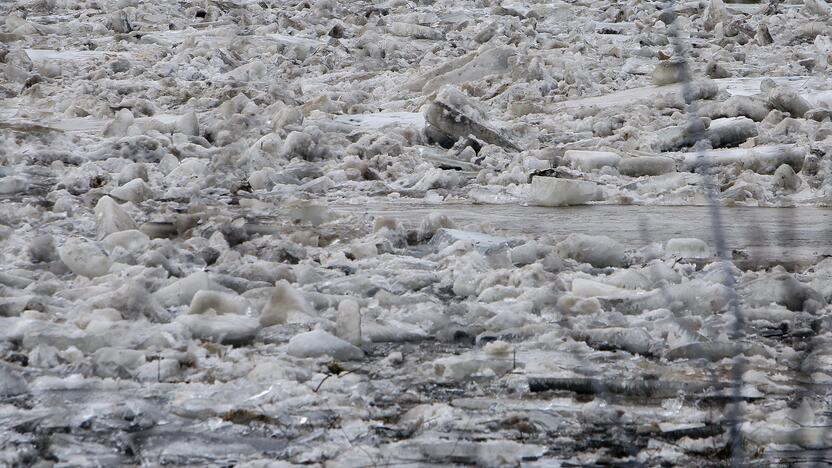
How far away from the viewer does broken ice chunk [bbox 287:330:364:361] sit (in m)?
2.33

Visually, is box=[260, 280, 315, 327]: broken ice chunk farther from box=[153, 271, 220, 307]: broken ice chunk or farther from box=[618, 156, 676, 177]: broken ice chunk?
→ box=[618, 156, 676, 177]: broken ice chunk

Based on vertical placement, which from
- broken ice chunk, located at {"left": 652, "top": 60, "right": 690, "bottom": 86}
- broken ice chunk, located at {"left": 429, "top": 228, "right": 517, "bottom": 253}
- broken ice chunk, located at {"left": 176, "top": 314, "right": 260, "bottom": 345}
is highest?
broken ice chunk, located at {"left": 176, "top": 314, "right": 260, "bottom": 345}

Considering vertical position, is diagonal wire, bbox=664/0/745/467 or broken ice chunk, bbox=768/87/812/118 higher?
diagonal wire, bbox=664/0/745/467

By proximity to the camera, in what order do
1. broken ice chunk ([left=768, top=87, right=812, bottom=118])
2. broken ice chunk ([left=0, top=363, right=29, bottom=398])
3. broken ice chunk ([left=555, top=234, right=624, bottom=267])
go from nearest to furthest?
broken ice chunk ([left=0, top=363, right=29, bottom=398]) → broken ice chunk ([left=555, top=234, right=624, bottom=267]) → broken ice chunk ([left=768, top=87, right=812, bottom=118])

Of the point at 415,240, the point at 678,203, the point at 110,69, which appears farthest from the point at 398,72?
the point at 415,240

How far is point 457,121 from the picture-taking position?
4988 mm

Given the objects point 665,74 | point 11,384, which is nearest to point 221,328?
point 11,384

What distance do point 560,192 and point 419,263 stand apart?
112 centimetres

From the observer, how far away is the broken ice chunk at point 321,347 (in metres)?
2.33

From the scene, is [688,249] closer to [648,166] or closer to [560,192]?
[560,192]

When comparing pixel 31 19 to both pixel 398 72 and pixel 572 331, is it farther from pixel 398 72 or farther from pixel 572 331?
pixel 572 331

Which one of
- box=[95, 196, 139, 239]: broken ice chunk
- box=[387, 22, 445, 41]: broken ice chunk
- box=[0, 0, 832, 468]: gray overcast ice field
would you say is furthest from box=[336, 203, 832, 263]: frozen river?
box=[387, 22, 445, 41]: broken ice chunk

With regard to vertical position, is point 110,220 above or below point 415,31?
above

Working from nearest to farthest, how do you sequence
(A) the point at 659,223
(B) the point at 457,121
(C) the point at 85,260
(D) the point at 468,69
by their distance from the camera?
(C) the point at 85,260 → (A) the point at 659,223 → (B) the point at 457,121 → (D) the point at 468,69
